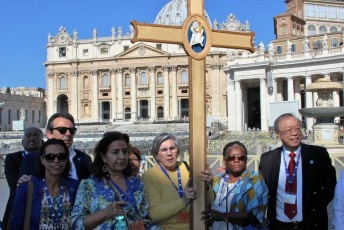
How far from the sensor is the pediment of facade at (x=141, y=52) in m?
68.2

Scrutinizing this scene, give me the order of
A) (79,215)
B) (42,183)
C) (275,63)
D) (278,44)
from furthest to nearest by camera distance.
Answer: (278,44)
(275,63)
(42,183)
(79,215)

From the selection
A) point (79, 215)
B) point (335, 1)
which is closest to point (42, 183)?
point (79, 215)

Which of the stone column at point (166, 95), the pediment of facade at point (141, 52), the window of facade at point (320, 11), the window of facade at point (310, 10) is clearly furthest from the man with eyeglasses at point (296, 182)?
the pediment of facade at point (141, 52)

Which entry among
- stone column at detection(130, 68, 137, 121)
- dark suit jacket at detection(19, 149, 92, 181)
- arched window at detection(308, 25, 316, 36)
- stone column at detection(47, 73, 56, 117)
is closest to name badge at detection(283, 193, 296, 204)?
dark suit jacket at detection(19, 149, 92, 181)

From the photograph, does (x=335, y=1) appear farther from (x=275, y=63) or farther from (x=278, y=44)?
(x=275, y=63)

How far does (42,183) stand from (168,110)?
63911 millimetres

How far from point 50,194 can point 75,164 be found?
2.49 ft

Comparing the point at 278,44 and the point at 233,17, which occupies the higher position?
the point at 233,17

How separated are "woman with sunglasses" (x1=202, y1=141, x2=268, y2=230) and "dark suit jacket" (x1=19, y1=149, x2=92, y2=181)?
130cm

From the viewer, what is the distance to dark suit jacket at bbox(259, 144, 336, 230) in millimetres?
4121

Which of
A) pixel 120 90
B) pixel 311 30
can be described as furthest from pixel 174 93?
pixel 311 30

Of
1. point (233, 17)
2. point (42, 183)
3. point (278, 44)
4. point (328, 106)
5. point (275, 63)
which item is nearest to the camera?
point (42, 183)

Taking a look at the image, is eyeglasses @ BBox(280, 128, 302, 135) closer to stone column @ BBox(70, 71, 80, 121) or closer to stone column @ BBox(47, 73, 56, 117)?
stone column @ BBox(70, 71, 80, 121)

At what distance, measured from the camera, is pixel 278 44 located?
1837 inches
